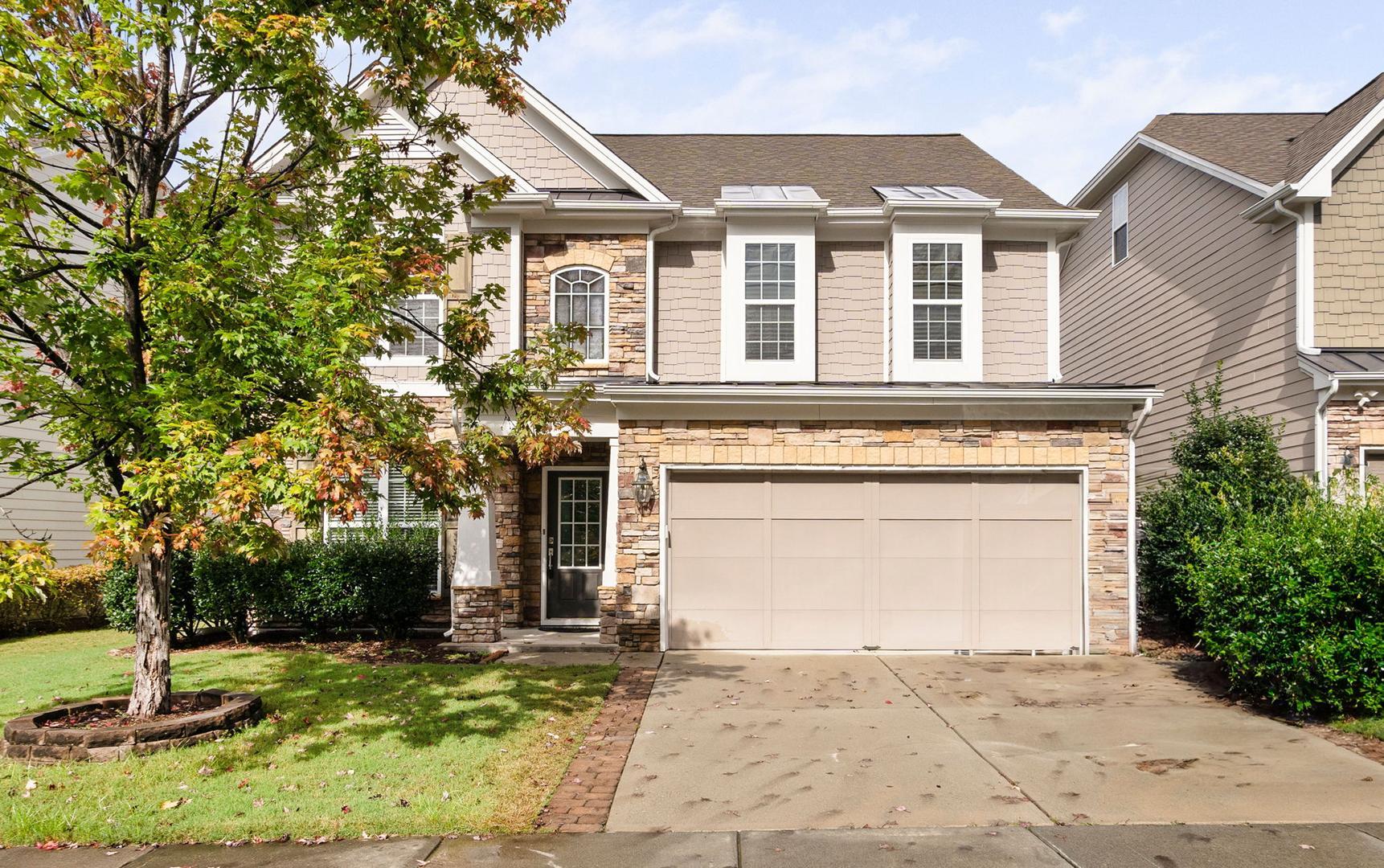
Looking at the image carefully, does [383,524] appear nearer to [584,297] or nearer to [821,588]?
[584,297]

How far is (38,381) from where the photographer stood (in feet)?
21.4

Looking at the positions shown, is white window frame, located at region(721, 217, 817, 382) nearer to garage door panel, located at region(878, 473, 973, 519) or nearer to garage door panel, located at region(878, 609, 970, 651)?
garage door panel, located at region(878, 473, 973, 519)

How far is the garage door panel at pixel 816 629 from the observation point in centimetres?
1164

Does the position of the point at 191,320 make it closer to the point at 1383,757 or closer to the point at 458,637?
the point at 458,637

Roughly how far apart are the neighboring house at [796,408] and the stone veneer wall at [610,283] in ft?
0.11

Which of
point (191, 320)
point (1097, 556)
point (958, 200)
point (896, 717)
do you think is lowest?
point (896, 717)

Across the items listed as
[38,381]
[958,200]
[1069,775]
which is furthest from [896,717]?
[958,200]

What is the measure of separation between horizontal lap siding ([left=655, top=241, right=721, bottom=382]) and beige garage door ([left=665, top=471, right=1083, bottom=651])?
8.63 ft

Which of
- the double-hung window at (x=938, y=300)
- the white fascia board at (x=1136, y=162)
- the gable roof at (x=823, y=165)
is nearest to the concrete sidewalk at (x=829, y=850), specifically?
the double-hung window at (x=938, y=300)

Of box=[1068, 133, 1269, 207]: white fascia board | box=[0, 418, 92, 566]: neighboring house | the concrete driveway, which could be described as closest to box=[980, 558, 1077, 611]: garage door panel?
the concrete driveway

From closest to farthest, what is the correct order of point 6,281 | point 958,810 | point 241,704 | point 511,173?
1. point 958,810
2. point 6,281
3. point 241,704
4. point 511,173

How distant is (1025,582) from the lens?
1166 cm

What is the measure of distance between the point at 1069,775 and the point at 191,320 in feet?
→ 23.4

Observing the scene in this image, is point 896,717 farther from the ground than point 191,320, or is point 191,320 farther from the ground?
point 191,320
